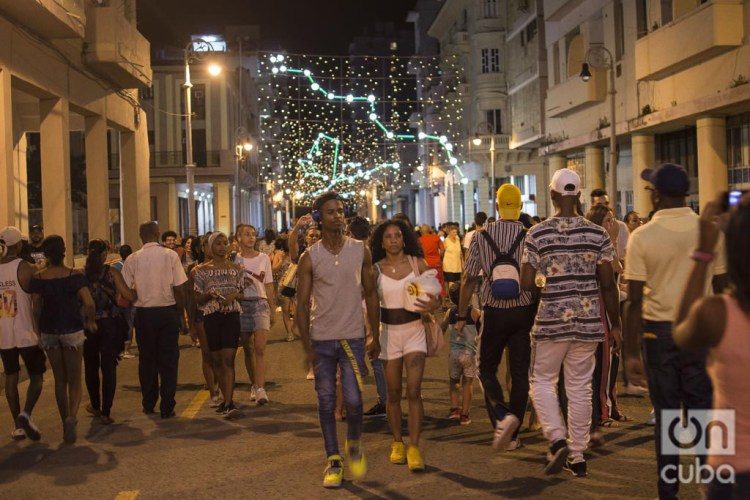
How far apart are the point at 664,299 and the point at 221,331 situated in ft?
17.5

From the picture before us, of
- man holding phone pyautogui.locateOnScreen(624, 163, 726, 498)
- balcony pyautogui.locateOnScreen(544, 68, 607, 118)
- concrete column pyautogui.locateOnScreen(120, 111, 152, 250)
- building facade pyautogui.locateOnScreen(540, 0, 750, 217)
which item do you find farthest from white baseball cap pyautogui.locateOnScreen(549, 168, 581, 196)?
balcony pyautogui.locateOnScreen(544, 68, 607, 118)

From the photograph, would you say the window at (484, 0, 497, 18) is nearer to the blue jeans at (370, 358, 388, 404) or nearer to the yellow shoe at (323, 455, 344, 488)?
the blue jeans at (370, 358, 388, 404)

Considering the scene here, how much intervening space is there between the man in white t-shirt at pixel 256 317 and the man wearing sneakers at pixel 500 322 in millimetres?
3511

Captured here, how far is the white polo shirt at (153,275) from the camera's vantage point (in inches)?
387

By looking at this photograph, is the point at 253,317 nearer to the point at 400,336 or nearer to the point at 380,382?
the point at 380,382

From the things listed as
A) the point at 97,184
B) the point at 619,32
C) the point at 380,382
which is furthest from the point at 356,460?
the point at 619,32

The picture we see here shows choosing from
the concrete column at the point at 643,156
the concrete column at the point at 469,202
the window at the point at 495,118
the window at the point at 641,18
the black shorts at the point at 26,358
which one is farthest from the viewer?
the concrete column at the point at 469,202

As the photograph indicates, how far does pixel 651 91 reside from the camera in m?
26.5

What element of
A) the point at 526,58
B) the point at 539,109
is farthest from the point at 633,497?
the point at 526,58

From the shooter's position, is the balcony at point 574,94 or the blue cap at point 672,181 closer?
the blue cap at point 672,181

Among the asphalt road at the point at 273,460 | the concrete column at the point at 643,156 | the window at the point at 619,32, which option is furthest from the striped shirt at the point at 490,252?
the window at the point at 619,32

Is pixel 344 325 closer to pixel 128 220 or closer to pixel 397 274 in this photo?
pixel 397 274

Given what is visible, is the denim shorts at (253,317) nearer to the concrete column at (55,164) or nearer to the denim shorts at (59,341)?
the denim shorts at (59,341)

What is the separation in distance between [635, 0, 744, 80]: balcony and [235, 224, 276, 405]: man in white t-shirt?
45.5 feet
